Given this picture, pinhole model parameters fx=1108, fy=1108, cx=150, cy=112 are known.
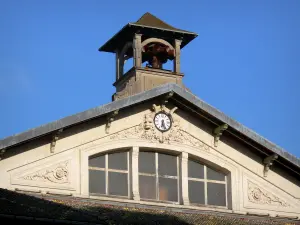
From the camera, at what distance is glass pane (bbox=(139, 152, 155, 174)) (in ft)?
124

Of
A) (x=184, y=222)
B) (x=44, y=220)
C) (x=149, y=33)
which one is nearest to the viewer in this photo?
(x=44, y=220)

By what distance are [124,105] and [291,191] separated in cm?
723

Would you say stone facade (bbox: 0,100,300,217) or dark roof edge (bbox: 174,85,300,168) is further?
dark roof edge (bbox: 174,85,300,168)

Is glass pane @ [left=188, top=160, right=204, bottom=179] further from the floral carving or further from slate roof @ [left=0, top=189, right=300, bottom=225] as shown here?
slate roof @ [left=0, top=189, right=300, bottom=225]

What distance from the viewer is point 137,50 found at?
133 ft

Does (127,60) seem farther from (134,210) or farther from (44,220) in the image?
(44,220)

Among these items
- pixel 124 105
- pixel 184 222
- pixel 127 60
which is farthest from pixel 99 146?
pixel 127 60

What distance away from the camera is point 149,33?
135 feet

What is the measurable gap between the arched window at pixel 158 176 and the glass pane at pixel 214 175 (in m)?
1.28

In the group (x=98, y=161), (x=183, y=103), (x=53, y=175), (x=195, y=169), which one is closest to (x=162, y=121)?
(x=183, y=103)

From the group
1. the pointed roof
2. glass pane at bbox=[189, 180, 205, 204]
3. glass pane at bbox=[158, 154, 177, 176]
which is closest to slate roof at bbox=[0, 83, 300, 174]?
glass pane at bbox=[158, 154, 177, 176]

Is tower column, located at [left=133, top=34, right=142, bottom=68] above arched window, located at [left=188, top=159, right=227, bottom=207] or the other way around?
above

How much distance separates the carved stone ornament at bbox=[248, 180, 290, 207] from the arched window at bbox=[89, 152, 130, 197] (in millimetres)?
4646

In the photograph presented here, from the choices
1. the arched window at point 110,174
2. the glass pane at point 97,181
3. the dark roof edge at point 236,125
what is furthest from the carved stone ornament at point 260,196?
the glass pane at point 97,181
